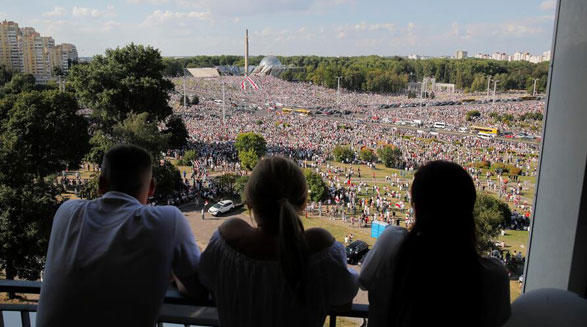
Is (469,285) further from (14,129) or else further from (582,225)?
(14,129)

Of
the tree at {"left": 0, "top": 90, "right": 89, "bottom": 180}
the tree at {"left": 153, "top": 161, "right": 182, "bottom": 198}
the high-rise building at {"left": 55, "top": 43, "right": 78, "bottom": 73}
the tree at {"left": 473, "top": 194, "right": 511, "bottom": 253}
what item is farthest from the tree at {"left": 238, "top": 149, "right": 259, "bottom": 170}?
the high-rise building at {"left": 55, "top": 43, "right": 78, "bottom": 73}

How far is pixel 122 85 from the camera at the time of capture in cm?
1147

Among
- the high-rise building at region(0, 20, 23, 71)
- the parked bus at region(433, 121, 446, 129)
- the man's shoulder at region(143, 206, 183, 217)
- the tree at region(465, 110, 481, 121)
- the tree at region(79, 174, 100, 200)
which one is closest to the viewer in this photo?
the man's shoulder at region(143, 206, 183, 217)

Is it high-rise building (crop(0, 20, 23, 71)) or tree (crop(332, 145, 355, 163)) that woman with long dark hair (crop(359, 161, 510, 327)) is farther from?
high-rise building (crop(0, 20, 23, 71))

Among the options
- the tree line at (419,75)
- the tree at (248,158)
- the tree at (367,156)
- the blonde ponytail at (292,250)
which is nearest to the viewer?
the blonde ponytail at (292,250)

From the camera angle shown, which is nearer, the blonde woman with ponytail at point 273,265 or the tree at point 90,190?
the blonde woman with ponytail at point 273,265

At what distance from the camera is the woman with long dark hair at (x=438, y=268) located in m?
0.72

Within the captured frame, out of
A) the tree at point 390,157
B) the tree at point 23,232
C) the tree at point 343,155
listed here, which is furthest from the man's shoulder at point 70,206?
the tree at point 343,155

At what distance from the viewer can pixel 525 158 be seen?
13.5 m

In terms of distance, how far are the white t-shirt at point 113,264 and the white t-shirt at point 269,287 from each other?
8cm

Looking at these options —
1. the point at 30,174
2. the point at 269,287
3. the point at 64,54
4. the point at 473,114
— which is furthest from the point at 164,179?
the point at 64,54

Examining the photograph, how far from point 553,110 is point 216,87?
119 ft

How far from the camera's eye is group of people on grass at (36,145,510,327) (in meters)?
0.73

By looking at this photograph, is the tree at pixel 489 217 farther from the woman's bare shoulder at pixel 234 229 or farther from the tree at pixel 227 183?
the woman's bare shoulder at pixel 234 229
